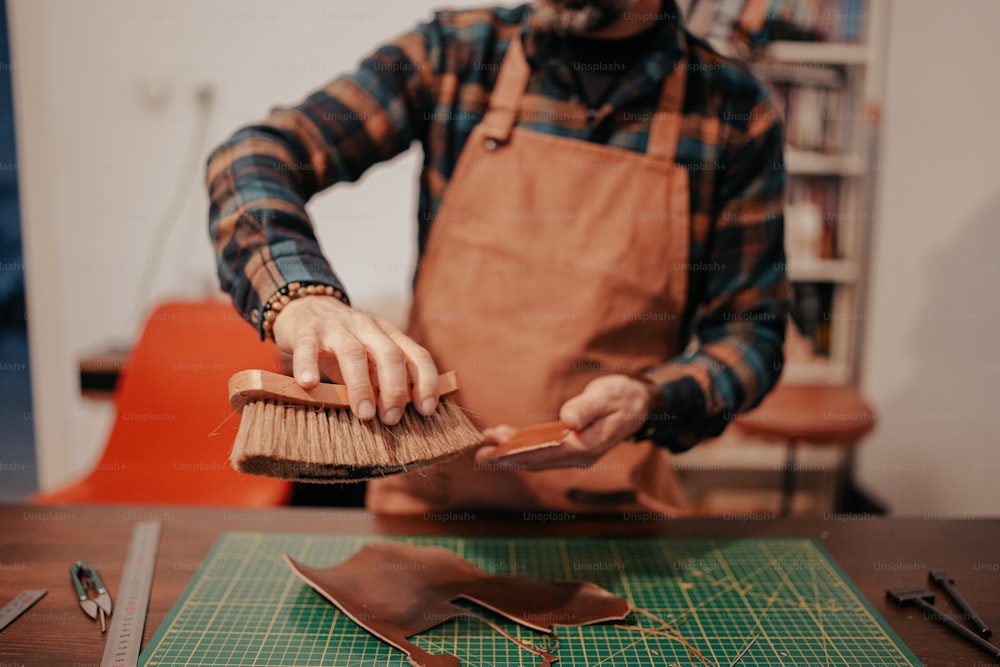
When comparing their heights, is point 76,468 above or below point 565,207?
below

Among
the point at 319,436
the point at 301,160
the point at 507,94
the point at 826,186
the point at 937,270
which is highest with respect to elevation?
the point at 507,94

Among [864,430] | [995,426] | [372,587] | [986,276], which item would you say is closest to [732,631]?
[372,587]

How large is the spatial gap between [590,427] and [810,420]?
1600mm

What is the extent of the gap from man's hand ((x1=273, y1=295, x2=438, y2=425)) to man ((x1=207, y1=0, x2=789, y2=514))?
0.33m

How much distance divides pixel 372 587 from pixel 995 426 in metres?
1.63

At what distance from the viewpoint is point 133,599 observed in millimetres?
928

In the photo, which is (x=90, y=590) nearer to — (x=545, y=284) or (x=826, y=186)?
(x=545, y=284)

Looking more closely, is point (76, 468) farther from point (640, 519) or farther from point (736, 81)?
point (736, 81)

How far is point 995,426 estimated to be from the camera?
1.79m

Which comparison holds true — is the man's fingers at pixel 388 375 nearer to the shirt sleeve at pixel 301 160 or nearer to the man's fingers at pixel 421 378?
the man's fingers at pixel 421 378

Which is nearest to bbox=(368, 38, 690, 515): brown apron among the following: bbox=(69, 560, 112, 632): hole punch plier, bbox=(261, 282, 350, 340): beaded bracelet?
bbox=(261, 282, 350, 340): beaded bracelet

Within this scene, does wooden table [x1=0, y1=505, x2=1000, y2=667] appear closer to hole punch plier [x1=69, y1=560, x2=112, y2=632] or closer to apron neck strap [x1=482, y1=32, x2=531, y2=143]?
hole punch plier [x1=69, y1=560, x2=112, y2=632]

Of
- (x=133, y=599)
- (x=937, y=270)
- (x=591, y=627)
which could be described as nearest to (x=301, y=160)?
(x=133, y=599)

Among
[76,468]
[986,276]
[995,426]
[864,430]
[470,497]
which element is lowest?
[76,468]
